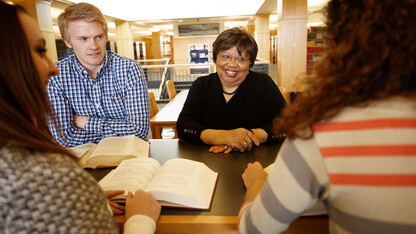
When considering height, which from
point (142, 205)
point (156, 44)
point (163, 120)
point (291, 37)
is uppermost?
point (156, 44)

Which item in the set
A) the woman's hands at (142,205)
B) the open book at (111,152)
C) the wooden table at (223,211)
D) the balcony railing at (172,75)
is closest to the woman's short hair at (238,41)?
the wooden table at (223,211)

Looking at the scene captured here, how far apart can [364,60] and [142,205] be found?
74 cm

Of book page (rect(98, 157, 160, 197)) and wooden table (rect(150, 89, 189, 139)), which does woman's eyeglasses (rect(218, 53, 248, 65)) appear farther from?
wooden table (rect(150, 89, 189, 139))

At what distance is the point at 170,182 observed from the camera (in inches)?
39.0

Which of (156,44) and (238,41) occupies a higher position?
(156,44)

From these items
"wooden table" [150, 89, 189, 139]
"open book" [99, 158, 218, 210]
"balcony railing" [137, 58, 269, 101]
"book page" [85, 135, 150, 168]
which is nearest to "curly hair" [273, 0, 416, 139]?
"open book" [99, 158, 218, 210]

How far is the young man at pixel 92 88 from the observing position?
5.53 feet

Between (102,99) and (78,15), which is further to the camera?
(102,99)

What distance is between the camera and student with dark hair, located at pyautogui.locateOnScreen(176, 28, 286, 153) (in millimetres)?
1835

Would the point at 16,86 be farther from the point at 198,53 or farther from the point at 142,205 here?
the point at 198,53

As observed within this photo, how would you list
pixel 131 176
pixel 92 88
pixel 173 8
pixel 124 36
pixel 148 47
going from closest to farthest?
pixel 131 176, pixel 92 88, pixel 173 8, pixel 124 36, pixel 148 47

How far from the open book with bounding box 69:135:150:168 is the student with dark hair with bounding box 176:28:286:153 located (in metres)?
0.35

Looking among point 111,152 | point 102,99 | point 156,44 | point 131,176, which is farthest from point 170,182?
point 156,44

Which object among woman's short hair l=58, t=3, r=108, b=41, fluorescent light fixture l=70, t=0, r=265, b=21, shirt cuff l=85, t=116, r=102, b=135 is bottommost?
shirt cuff l=85, t=116, r=102, b=135
